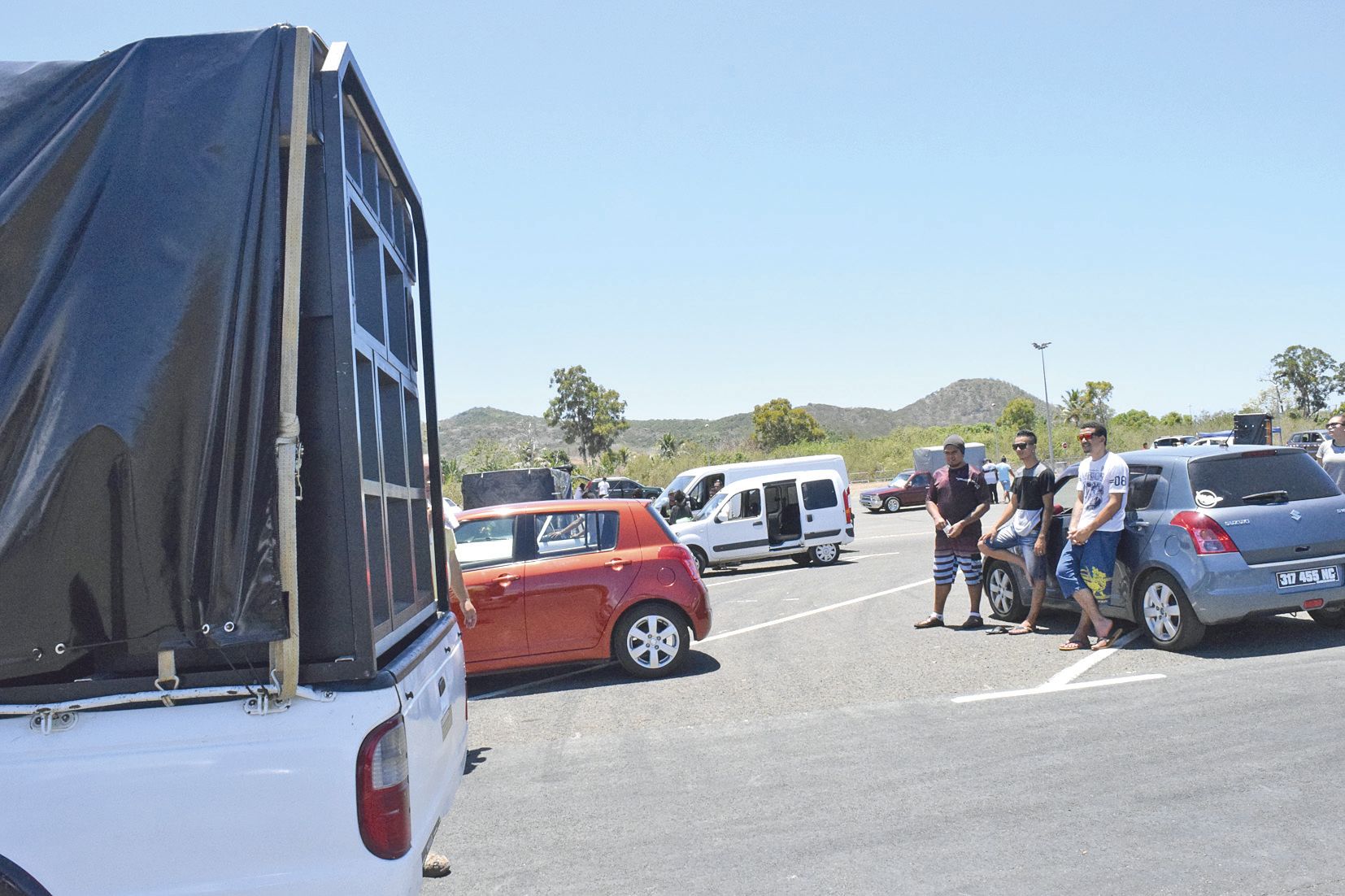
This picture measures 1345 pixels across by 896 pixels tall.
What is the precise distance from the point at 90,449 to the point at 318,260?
81 cm

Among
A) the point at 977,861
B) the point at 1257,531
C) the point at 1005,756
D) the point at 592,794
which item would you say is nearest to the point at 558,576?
the point at 592,794

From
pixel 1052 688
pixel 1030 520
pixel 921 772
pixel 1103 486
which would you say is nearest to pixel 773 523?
pixel 1030 520

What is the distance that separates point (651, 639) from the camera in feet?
28.2

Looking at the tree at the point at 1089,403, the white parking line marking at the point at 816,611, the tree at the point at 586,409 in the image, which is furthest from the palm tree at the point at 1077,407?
the white parking line marking at the point at 816,611

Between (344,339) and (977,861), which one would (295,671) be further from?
(977,861)

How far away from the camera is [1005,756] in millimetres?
5766

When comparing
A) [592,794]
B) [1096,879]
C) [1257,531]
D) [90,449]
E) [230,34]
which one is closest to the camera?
[90,449]

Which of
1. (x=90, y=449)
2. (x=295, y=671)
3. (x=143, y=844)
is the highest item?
(x=90, y=449)

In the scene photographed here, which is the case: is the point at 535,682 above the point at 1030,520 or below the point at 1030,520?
below

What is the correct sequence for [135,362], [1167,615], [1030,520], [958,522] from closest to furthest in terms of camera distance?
[135,362]
[1167,615]
[1030,520]
[958,522]

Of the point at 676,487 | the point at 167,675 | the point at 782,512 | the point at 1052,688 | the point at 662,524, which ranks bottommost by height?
the point at 1052,688

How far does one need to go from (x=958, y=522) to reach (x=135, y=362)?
8.34m

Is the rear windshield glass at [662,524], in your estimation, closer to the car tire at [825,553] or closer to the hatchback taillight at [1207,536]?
the hatchback taillight at [1207,536]

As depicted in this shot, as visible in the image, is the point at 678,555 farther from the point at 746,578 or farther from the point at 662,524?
Answer: the point at 746,578
